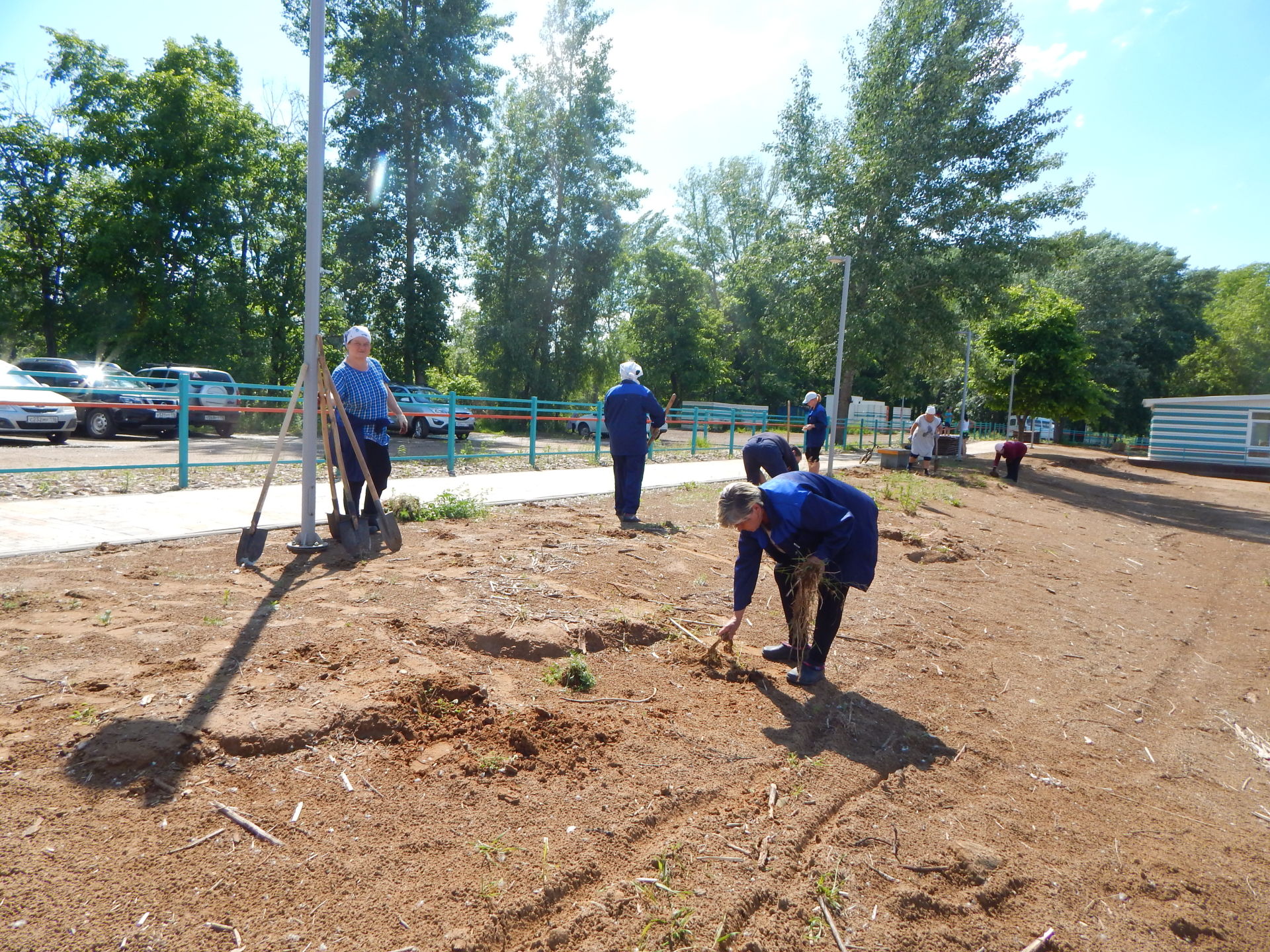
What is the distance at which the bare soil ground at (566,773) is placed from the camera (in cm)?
240

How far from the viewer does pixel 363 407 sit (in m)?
6.16

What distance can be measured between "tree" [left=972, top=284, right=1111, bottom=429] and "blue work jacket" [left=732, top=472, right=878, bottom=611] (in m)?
30.7

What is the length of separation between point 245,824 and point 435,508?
214 inches

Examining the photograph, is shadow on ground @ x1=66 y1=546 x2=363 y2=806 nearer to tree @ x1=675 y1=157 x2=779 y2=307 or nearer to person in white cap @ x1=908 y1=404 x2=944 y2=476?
person in white cap @ x1=908 y1=404 x2=944 y2=476

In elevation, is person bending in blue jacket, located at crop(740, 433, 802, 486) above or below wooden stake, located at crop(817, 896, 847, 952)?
above

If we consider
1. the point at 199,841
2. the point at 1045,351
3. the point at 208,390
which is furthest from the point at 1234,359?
the point at 199,841

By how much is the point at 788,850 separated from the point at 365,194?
2767 centimetres

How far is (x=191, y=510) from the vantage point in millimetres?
7582

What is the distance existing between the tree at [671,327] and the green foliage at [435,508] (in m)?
35.5

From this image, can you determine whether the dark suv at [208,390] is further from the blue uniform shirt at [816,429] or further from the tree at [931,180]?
the tree at [931,180]

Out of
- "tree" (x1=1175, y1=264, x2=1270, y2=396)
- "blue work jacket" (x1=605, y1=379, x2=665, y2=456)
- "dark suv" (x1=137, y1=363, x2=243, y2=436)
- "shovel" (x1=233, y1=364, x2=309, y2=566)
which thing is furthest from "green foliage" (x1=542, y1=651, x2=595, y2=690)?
"tree" (x1=1175, y1=264, x2=1270, y2=396)

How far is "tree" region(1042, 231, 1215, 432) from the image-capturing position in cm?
4641

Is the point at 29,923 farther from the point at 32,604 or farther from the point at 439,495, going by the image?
the point at 439,495

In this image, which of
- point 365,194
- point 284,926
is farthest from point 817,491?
point 365,194
